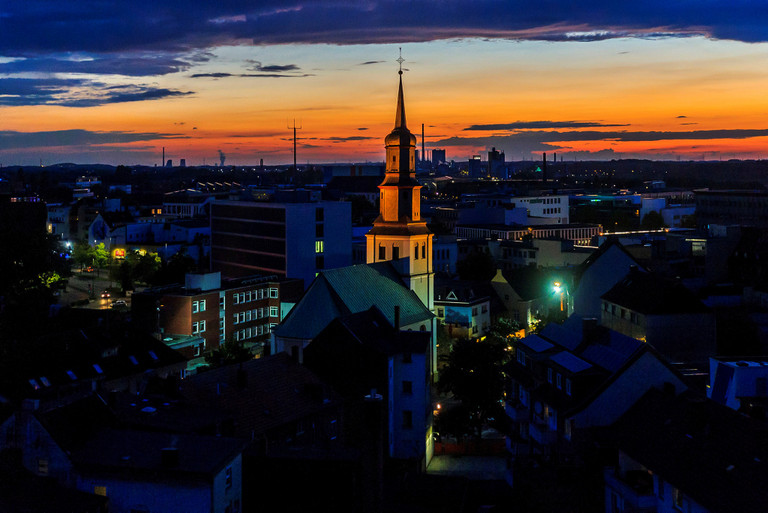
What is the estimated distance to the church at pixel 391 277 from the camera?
60.8 meters

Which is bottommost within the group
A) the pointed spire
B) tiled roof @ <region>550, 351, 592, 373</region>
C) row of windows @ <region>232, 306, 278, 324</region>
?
row of windows @ <region>232, 306, 278, 324</region>

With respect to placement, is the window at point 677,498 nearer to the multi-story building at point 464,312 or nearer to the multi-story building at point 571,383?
the multi-story building at point 571,383

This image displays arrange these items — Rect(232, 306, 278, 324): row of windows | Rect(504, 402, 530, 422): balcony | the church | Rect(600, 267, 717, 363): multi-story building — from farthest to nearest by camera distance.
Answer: Rect(232, 306, 278, 324): row of windows < Rect(600, 267, 717, 363): multi-story building < the church < Rect(504, 402, 530, 422): balcony

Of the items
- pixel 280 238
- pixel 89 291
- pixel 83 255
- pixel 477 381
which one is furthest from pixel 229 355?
pixel 83 255

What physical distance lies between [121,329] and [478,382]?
23627 millimetres

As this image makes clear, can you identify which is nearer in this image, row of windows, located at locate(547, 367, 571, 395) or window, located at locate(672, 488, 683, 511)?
window, located at locate(672, 488, 683, 511)

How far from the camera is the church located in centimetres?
6084

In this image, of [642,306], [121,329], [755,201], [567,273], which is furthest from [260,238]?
[755,201]

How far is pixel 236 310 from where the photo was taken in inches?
3369

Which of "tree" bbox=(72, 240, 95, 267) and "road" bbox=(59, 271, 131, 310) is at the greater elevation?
"tree" bbox=(72, 240, 95, 267)

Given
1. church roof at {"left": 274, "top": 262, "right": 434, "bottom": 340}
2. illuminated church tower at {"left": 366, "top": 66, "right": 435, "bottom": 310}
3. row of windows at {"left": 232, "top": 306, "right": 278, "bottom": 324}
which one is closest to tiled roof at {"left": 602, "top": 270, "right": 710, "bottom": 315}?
church roof at {"left": 274, "top": 262, "right": 434, "bottom": 340}

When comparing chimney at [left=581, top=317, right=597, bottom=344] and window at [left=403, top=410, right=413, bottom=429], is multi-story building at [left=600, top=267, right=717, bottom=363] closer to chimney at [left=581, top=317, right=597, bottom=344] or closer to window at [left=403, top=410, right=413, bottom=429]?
chimney at [left=581, top=317, right=597, bottom=344]

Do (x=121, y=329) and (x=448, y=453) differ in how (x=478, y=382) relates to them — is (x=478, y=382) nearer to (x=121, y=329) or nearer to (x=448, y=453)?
(x=448, y=453)

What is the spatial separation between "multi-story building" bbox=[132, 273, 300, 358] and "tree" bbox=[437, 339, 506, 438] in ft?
83.3
